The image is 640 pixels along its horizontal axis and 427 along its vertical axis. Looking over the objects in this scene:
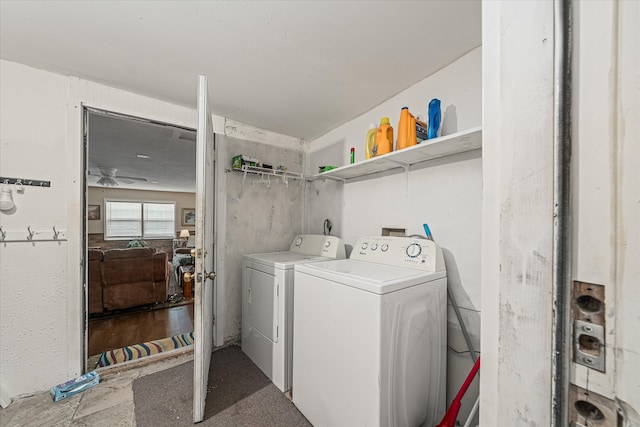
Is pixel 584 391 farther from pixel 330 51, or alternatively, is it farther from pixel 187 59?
pixel 187 59

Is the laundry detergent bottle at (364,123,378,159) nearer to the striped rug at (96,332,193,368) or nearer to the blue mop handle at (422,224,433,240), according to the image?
the blue mop handle at (422,224,433,240)

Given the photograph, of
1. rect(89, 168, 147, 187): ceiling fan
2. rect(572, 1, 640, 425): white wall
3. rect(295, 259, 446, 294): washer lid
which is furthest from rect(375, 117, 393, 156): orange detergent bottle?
rect(89, 168, 147, 187): ceiling fan

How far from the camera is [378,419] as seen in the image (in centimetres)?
117

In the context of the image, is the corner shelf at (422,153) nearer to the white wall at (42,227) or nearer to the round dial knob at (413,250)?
the round dial knob at (413,250)

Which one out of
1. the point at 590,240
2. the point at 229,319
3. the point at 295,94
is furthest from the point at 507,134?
the point at 229,319

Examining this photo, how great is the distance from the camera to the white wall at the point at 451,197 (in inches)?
59.0

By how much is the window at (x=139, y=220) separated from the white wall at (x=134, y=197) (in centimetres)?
12

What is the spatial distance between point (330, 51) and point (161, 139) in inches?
106

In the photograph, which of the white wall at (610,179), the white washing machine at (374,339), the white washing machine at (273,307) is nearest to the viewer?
the white wall at (610,179)

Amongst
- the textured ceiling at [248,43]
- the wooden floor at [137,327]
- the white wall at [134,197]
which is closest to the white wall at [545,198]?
the textured ceiling at [248,43]

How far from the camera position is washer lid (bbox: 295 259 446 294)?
4.02ft

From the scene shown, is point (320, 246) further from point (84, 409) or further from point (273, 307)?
point (84, 409)

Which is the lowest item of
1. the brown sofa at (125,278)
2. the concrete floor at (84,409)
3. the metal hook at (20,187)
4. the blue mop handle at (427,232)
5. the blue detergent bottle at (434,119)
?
the concrete floor at (84,409)

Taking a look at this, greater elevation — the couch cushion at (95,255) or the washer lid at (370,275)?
the washer lid at (370,275)
